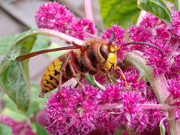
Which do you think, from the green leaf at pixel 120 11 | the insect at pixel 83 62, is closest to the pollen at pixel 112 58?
the insect at pixel 83 62

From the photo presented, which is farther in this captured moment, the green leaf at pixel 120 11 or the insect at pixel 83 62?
the green leaf at pixel 120 11

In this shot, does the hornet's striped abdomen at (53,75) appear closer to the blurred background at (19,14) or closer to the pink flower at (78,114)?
the pink flower at (78,114)

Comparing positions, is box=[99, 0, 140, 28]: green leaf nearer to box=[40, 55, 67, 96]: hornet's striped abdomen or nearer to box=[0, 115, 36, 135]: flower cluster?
box=[40, 55, 67, 96]: hornet's striped abdomen

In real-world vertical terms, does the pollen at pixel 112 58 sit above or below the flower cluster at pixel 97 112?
above

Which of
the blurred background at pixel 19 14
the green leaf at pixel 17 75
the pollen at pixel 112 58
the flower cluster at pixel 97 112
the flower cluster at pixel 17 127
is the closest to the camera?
the flower cluster at pixel 97 112

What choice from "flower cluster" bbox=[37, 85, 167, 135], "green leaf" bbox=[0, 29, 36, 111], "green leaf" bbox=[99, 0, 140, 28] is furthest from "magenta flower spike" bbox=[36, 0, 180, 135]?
"green leaf" bbox=[99, 0, 140, 28]

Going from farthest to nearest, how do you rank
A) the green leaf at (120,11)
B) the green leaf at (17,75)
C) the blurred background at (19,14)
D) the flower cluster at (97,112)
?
1. the blurred background at (19,14)
2. the green leaf at (120,11)
3. the green leaf at (17,75)
4. the flower cluster at (97,112)

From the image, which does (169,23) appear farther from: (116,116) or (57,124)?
(57,124)
